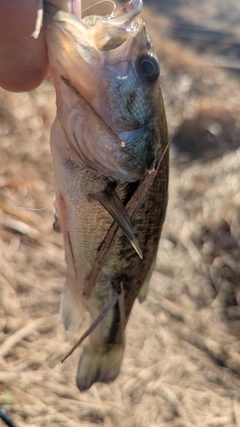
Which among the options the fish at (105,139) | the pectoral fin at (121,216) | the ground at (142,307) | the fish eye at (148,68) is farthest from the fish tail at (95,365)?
the fish eye at (148,68)

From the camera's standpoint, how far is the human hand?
3.75ft

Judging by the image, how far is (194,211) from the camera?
4.45 meters

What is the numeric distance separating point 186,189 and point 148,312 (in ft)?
5.18

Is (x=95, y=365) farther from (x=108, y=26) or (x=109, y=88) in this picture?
(x=108, y=26)

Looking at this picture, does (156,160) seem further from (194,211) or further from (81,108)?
(194,211)

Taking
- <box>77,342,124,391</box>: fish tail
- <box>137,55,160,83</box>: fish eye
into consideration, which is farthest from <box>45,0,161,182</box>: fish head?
<box>77,342,124,391</box>: fish tail

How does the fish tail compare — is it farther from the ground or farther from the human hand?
the human hand

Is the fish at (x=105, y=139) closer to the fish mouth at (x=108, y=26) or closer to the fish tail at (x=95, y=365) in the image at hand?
the fish mouth at (x=108, y=26)

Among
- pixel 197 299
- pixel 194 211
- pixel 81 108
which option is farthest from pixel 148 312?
pixel 81 108

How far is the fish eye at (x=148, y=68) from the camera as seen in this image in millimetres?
1330

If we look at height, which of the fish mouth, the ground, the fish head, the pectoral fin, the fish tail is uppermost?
the fish mouth

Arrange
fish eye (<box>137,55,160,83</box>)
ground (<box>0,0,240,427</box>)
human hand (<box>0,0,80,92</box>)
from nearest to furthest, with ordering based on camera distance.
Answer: human hand (<box>0,0,80,92</box>) < fish eye (<box>137,55,160,83</box>) < ground (<box>0,0,240,427</box>)

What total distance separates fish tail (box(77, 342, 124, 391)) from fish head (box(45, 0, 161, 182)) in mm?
815

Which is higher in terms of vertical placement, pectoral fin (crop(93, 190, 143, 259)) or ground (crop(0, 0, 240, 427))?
pectoral fin (crop(93, 190, 143, 259))
